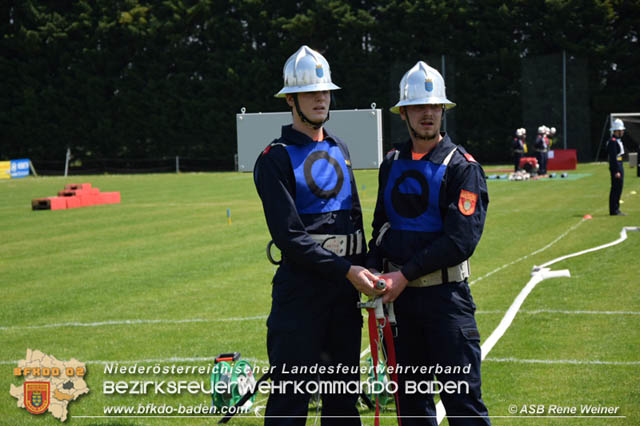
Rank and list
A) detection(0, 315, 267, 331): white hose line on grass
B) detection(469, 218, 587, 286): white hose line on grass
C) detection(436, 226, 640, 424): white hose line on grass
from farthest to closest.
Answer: detection(469, 218, 587, 286): white hose line on grass, detection(0, 315, 267, 331): white hose line on grass, detection(436, 226, 640, 424): white hose line on grass

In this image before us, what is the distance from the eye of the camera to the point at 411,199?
458 centimetres

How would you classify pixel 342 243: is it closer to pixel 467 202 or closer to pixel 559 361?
pixel 467 202

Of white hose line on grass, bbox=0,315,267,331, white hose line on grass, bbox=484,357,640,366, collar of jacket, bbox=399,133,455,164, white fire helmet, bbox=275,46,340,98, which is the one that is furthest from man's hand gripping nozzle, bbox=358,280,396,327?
white hose line on grass, bbox=0,315,267,331

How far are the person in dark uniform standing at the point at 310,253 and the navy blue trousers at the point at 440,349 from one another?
11.6 inches

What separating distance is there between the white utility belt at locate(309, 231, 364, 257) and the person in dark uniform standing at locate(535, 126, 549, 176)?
1167 inches

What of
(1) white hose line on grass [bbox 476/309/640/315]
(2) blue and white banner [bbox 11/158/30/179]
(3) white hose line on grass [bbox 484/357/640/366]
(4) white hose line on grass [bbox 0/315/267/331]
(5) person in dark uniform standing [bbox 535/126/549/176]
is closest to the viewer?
(3) white hose line on grass [bbox 484/357/640/366]

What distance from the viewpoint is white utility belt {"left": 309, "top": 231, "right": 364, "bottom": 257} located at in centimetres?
452

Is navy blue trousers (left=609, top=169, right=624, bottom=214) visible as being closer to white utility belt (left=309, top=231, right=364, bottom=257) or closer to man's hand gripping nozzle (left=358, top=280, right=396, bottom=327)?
white utility belt (left=309, top=231, right=364, bottom=257)

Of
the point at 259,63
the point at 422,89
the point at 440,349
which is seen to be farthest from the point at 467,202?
the point at 259,63

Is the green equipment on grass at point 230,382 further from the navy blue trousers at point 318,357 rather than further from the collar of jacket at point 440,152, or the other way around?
the collar of jacket at point 440,152

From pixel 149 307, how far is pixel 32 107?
53.5 metres

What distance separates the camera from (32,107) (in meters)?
59.2

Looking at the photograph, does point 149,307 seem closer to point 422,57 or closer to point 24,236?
point 24,236

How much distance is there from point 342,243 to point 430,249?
21.0 inches
